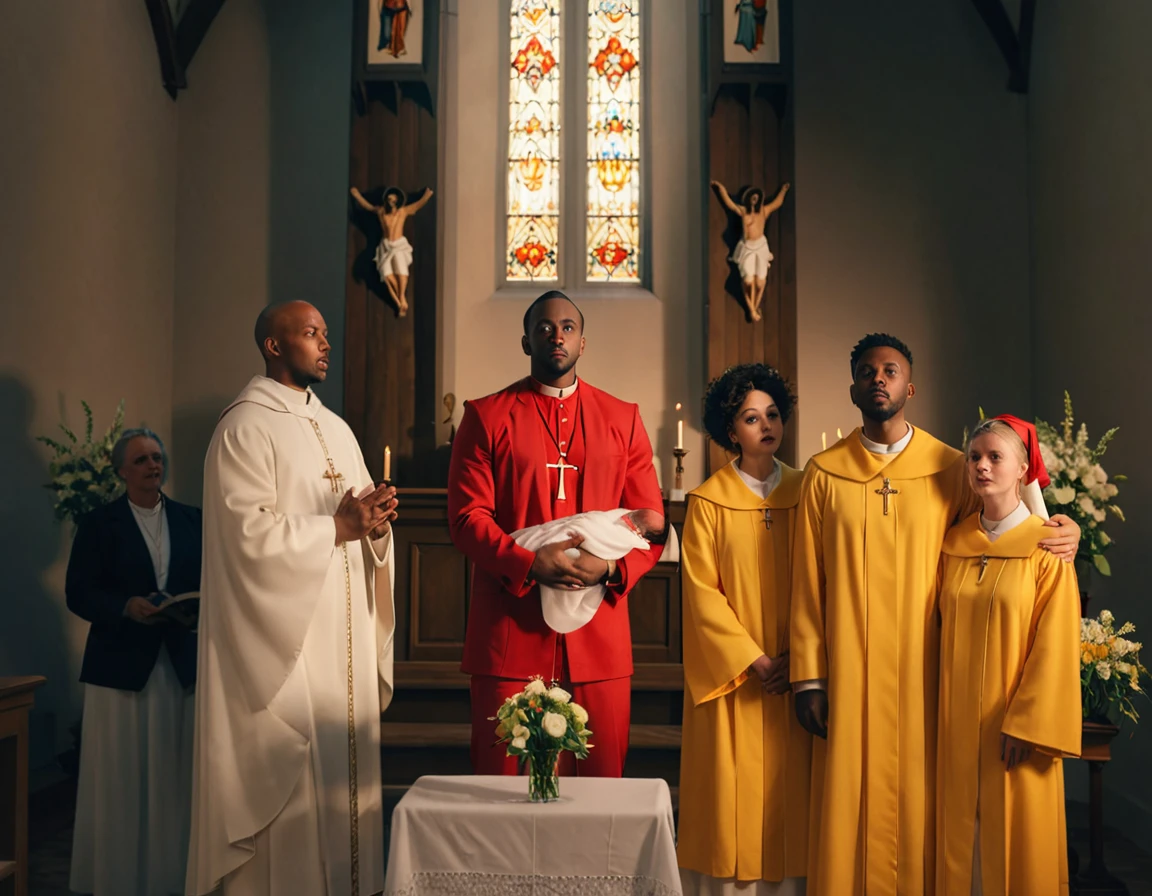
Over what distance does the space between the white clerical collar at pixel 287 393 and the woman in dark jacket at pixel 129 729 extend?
146cm

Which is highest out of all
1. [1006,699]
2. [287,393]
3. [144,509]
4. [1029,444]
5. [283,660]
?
[287,393]

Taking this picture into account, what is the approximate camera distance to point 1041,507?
365 cm

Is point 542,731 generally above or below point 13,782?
above

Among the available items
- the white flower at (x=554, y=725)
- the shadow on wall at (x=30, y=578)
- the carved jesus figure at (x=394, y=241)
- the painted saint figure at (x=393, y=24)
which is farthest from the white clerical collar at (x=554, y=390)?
the painted saint figure at (x=393, y=24)

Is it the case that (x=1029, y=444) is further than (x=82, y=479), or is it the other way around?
(x=82, y=479)

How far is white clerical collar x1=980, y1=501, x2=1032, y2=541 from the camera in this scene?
3.57 m

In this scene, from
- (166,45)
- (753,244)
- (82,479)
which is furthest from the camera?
(166,45)

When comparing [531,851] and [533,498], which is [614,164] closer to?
[533,498]

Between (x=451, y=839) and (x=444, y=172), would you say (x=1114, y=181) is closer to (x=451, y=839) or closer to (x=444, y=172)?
(x=444, y=172)

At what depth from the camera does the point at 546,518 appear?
12.3ft

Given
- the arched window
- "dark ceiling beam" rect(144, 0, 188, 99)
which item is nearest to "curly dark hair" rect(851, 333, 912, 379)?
the arched window

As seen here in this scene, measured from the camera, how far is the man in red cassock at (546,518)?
3574 mm

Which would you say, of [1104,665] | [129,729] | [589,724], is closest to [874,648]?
[589,724]

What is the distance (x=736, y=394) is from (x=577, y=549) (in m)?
0.86
